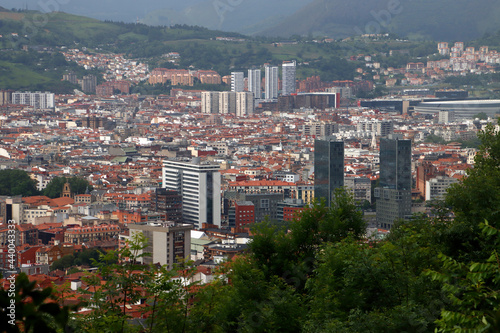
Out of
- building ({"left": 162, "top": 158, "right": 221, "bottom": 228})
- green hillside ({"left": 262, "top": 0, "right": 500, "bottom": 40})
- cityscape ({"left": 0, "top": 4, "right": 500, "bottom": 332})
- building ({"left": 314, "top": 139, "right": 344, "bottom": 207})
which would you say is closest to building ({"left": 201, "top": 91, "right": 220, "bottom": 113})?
cityscape ({"left": 0, "top": 4, "right": 500, "bottom": 332})

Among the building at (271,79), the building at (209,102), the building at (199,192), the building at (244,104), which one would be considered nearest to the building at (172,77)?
the building at (271,79)

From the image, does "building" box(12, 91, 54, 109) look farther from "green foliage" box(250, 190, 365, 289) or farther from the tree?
the tree

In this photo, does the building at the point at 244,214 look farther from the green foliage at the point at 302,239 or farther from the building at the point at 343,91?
the building at the point at 343,91

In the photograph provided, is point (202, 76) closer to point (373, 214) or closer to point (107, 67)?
point (107, 67)

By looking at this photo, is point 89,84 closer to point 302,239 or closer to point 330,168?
point 330,168

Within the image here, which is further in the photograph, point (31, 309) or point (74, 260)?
point (74, 260)

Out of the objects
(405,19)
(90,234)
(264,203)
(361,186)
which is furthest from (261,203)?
(405,19)
